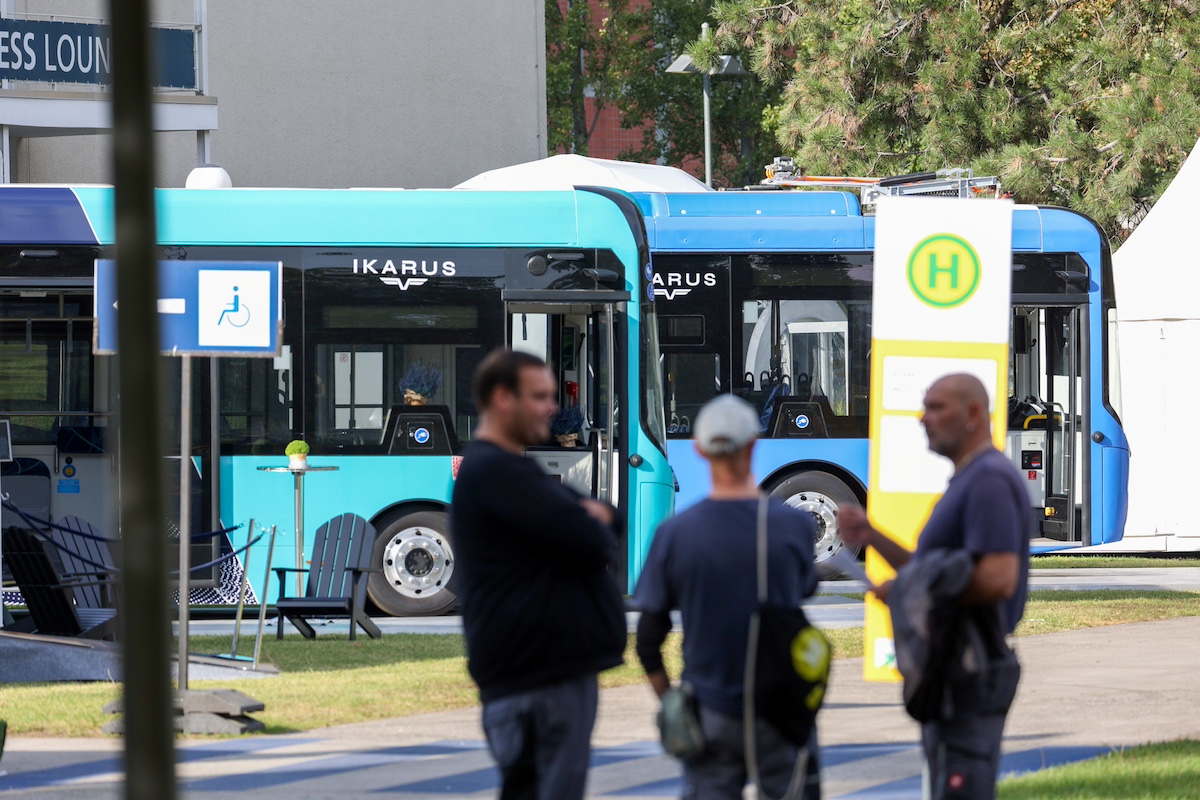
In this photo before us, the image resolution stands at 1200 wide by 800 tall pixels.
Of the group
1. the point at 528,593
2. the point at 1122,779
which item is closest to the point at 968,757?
the point at 528,593

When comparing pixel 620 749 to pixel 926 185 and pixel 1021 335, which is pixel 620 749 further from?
pixel 1021 335

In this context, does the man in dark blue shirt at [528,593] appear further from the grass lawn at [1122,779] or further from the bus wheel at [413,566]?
the bus wheel at [413,566]

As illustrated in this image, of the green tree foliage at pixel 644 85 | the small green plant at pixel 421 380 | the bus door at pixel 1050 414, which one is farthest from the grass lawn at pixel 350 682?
the green tree foliage at pixel 644 85

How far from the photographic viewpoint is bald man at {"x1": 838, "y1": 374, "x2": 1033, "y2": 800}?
16.2ft

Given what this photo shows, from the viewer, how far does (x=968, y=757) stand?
509cm

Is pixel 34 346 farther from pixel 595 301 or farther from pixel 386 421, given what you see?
pixel 595 301

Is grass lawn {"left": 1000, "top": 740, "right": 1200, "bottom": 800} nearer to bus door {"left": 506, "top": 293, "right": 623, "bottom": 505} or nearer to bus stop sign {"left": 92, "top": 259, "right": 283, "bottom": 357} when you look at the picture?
bus stop sign {"left": 92, "top": 259, "right": 283, "bottom": 357}

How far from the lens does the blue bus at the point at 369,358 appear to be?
47.9ft

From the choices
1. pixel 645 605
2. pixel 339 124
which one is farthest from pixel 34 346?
pixel 339 124

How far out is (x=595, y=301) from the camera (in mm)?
14906

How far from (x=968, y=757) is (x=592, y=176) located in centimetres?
1741

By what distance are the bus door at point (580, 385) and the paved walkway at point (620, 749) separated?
146 inches

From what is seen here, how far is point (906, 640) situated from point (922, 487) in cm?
345

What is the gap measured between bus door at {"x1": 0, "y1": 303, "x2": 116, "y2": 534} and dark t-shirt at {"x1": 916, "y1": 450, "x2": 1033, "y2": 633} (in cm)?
1057
